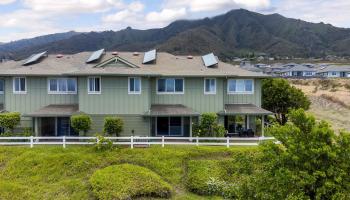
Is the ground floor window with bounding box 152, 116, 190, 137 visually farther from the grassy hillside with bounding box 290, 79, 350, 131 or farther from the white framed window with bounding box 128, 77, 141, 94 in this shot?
the grassy hillside with bounding box 290, 79, 350, 131

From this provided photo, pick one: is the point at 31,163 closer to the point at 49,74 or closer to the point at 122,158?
the point at 122,158

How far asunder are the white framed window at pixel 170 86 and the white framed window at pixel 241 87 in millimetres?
3709

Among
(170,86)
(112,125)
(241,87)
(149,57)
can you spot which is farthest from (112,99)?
(241,87)

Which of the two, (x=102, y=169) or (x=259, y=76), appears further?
(x=259, y=76)

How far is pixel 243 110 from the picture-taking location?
28.4 m

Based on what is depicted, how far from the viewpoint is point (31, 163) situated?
22.4m

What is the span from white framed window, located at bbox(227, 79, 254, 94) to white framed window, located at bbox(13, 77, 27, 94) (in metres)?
14.7

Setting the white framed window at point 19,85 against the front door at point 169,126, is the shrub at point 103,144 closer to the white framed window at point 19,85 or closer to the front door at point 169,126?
the front door at point 169,126

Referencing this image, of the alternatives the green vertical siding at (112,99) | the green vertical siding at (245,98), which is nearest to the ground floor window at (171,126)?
the green vertical siding at (112,99)

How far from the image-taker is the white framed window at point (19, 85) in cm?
2831

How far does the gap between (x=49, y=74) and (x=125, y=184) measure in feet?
39.8

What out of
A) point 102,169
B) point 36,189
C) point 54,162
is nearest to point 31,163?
point 54,162

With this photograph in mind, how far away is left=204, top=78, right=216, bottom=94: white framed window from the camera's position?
2888 centimetres

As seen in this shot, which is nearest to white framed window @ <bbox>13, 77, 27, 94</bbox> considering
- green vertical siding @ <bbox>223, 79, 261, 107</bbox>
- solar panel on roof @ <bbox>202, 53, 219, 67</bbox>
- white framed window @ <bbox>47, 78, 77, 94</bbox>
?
white framed window @ <bbox>47, 78, 77, 94</bbox>
